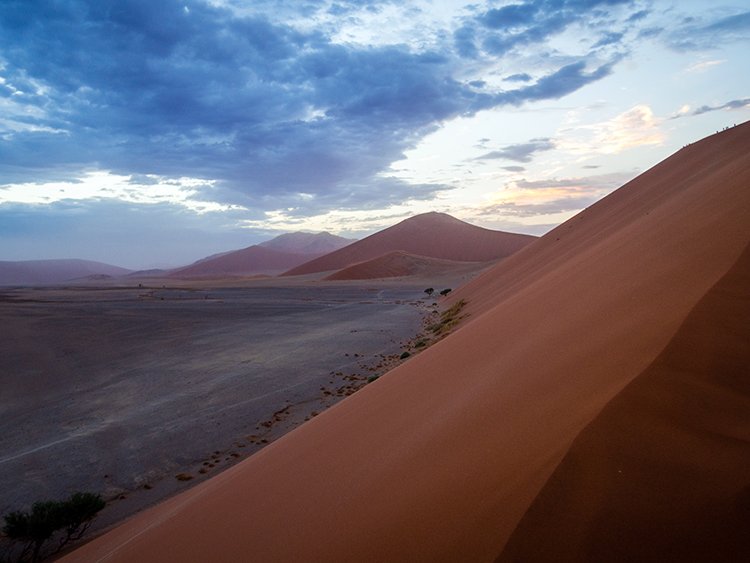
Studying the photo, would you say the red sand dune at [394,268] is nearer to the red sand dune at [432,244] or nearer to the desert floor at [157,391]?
the red sand dune at [432,244]

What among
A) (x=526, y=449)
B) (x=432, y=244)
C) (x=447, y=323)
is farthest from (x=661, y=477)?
(x=432, y=244)

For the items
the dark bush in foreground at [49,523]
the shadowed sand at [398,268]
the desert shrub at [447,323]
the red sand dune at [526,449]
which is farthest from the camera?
the shadowed sand at [398,268]

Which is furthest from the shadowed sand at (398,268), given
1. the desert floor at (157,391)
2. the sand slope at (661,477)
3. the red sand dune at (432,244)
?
the sand slope at (661,477)

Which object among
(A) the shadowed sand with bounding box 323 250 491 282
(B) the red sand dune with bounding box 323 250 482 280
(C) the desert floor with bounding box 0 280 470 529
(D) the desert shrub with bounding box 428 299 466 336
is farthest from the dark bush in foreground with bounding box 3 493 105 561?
(B) the red sand dune with bounding box 323 250 482 280

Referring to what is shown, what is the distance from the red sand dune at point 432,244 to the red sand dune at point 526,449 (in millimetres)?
111732

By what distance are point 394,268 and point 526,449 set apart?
8293 cm

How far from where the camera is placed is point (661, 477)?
2279mm

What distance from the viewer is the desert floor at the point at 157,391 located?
9.13 metres

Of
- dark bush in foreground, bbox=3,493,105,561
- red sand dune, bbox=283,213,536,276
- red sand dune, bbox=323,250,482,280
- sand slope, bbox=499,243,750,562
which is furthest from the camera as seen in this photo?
red sand dune, bbox=283,213,536,276

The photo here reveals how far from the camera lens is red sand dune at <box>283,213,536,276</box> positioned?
122 meters

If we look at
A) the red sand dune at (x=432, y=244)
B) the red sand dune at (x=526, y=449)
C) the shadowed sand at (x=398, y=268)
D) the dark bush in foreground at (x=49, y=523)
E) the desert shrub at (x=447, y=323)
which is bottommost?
the dark bush in foreground at (x=49, y=523)

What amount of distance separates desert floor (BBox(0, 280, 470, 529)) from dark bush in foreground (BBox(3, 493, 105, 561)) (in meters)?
0.31

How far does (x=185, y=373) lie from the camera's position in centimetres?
1720

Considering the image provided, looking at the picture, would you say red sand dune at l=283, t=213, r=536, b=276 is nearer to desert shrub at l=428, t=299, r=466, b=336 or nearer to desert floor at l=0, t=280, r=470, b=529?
desert floor at l=0, t=280, r=470, b=529
